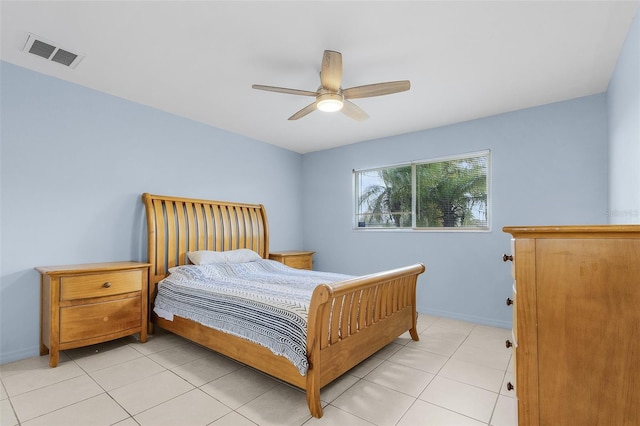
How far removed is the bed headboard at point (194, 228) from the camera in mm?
3367

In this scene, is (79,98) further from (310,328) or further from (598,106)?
(598,106)

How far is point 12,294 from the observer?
2621 millimetres

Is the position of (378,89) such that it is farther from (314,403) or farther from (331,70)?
(314,403)

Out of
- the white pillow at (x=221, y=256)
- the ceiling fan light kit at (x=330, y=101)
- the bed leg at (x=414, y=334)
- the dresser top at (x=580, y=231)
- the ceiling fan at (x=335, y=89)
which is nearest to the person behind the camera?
the dresser top at (x=580, y=231)

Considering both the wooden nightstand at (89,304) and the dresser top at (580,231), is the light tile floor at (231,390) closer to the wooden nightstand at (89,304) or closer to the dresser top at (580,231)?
the wooden nightstand at (89,304)

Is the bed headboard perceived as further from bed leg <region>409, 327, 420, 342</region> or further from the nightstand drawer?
bed leg <region>409, 327, 420, 342</region>

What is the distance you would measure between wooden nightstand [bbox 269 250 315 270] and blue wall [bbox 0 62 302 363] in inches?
49.2

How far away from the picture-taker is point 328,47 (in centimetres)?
231

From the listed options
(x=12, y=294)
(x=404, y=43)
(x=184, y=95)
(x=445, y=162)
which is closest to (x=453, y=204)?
(x=445, y=162)

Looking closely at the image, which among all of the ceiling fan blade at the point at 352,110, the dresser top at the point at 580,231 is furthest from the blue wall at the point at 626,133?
the ceiling fan blade at the point at 352,110

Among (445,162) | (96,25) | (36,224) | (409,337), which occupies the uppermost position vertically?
(96,25)

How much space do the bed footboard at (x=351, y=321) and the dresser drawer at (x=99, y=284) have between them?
2040mm

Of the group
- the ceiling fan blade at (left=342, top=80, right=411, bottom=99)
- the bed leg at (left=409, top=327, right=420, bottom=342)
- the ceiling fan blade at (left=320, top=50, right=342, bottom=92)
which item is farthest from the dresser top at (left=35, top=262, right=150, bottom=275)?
the bed leg at (left=409, top=327, right=420, bottom=342)

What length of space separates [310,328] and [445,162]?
10.3 ft
